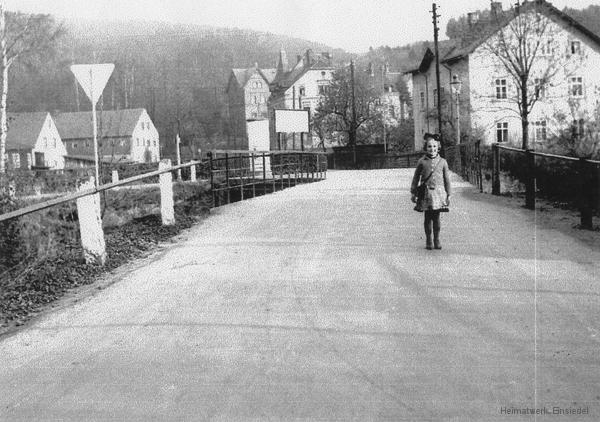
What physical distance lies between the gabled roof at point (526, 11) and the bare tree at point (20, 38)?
23007 millimetres

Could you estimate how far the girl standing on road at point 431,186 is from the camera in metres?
9.22

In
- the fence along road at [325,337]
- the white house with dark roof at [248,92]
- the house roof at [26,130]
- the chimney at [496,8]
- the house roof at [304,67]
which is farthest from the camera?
the white house with dark roof at [248,92]

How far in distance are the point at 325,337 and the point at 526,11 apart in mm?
36384

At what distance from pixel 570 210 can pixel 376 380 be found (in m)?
9.75

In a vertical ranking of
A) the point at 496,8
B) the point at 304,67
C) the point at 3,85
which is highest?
the point at 304,67

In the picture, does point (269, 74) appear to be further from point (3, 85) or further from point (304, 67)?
point (3, 85)

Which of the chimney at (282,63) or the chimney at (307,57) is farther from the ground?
the chimney at (282,63)

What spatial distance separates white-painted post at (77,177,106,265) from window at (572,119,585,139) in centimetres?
1488

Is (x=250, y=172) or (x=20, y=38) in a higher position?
(x=20, y=38)

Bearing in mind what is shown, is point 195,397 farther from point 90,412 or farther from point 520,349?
point 520,349

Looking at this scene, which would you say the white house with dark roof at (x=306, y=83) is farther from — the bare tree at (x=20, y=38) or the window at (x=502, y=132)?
the bare tree at (x=20, y=38)

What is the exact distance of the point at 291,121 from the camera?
33.7m

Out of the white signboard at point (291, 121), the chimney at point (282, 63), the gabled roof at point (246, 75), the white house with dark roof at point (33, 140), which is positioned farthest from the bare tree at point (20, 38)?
the gabled roof at point (246, 75)

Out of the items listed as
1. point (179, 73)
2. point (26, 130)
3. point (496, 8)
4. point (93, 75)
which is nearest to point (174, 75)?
point (179, 73)
